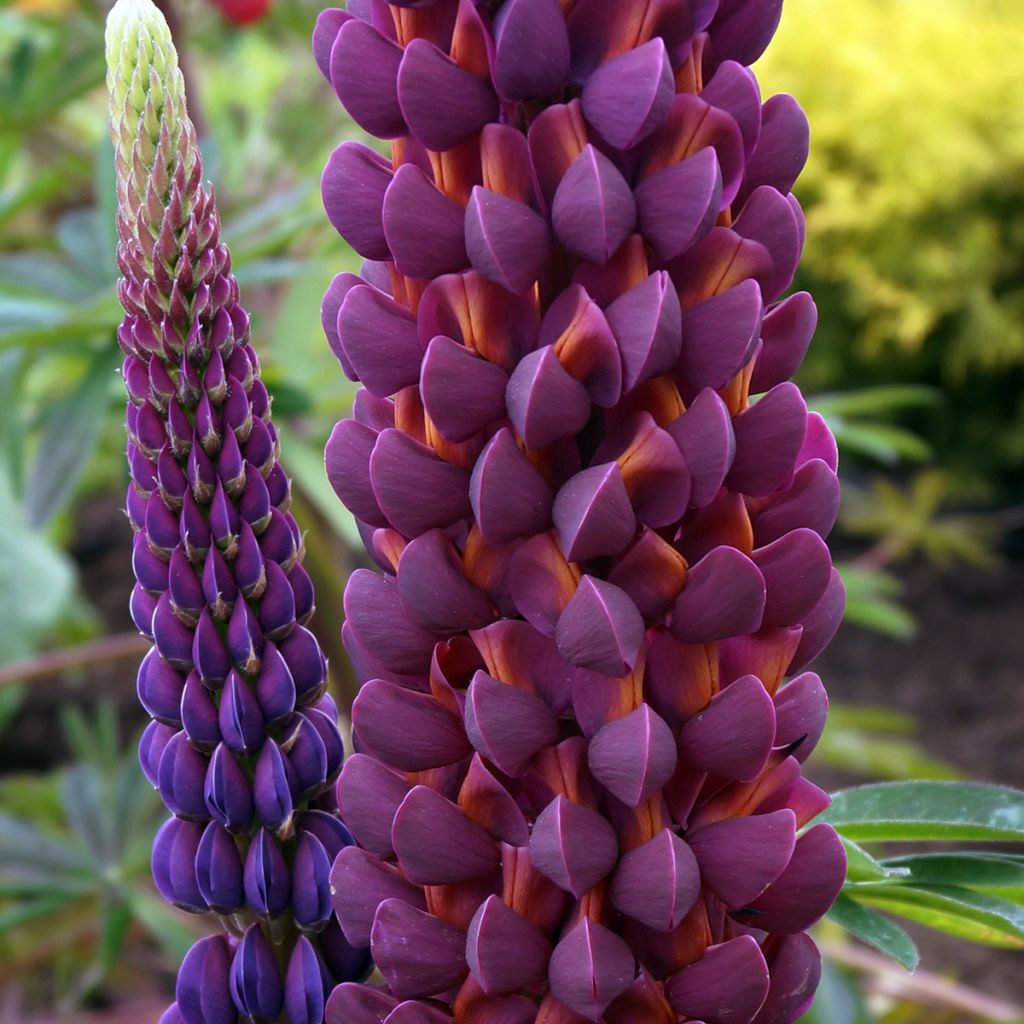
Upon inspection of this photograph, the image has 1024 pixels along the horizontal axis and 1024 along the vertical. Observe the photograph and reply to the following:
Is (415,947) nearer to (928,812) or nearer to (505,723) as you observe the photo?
(505,723)

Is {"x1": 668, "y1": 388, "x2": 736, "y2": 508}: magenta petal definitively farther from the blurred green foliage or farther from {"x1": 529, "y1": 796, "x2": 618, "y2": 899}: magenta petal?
the blurred green foliage

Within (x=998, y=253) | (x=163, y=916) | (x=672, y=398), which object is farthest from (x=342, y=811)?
(x=998, y=253)

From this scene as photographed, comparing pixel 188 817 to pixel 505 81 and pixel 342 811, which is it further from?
pixel 505 81

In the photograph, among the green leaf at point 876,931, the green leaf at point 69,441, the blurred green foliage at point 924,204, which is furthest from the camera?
the blurred green foliage at point 924,204

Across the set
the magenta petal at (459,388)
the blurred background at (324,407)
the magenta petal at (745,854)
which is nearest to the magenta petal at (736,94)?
the magenta petal at (459,388)

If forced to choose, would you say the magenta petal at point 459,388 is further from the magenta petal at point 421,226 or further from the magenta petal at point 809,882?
the magenta petal at point 809,882

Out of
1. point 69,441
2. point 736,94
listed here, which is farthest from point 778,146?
point 69,441
